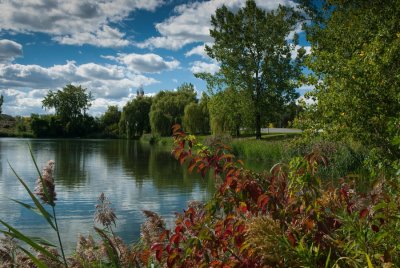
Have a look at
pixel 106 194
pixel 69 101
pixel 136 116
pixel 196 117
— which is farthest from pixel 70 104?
pixel 106 194

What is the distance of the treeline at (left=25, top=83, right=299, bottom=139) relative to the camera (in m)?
41.2

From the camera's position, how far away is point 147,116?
68.1 metres

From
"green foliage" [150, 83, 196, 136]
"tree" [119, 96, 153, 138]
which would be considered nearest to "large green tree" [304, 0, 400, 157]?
"green foliage" [150, 83, 196, 136]

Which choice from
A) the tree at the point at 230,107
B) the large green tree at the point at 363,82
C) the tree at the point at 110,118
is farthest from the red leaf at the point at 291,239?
the tree at the point at 110,118

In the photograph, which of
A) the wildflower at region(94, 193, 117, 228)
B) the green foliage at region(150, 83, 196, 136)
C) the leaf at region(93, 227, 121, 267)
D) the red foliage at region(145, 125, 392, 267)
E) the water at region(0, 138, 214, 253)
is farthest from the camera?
the green foliage at region(150, 83, 196, 136)

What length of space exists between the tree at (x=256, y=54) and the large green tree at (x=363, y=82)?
21.4 metres

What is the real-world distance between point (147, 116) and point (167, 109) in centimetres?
855

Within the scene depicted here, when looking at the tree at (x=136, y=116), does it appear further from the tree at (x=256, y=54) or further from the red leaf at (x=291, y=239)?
the red leaf at (x=291, y=239)

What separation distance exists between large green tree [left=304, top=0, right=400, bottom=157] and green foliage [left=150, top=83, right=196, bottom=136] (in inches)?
1593

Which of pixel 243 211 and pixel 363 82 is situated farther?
pixel 363 82

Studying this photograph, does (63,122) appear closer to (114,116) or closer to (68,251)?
(114,116)

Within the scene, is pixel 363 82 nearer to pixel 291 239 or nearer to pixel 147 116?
pixel 291 239

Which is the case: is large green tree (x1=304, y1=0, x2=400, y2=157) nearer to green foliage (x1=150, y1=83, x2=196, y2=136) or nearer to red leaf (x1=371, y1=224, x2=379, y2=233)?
red leaf (x1=371, y1=224, x2=379, y2=233)

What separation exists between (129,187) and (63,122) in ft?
263
